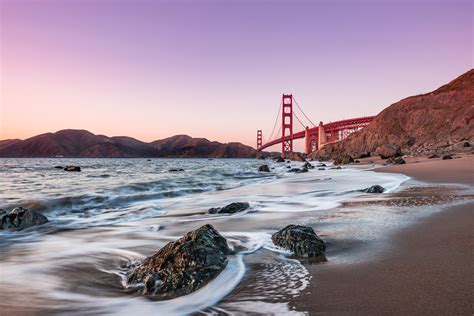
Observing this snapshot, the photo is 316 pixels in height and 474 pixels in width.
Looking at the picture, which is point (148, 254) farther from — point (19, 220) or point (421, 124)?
point (421, 124)

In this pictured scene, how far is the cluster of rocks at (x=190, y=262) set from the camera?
8.75 feet

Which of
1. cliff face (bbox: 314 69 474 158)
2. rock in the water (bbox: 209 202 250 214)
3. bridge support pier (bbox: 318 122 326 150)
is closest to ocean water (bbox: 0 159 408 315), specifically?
rock in the water (bbox: 209 202 250 214)

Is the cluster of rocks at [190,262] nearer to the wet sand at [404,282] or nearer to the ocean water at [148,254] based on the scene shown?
the ocean water at [148,254]

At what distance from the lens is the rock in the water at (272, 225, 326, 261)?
3.34 m

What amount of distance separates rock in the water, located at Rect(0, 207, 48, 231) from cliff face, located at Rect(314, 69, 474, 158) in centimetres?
3531

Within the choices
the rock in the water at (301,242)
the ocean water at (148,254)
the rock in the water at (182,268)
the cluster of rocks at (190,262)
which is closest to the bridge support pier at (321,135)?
the ocean water at (148,254)

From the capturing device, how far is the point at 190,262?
289 cm

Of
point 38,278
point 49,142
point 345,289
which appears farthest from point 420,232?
point 49,142

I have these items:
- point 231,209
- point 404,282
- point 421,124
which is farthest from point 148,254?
point 421,124

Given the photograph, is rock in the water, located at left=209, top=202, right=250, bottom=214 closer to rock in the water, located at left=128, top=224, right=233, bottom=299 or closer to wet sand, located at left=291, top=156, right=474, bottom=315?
rock in the water, located at left=128, top=224, right=233, bottom=299

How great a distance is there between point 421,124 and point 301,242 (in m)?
47.6

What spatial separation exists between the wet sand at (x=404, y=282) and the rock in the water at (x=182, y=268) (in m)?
0.82

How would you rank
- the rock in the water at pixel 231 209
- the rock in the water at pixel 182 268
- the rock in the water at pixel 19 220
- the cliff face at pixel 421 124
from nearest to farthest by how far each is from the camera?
1. the rock in the water at pixel 182 268
2. the rock in the water at pixel 19 220
3. the rock in the water at pixel 231 209
4. the cliff face at pixel 421 124

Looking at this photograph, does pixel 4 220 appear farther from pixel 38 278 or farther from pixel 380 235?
pixel 380 235
